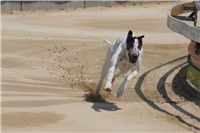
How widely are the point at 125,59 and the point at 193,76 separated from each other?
1674 mm

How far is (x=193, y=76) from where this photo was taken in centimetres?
970

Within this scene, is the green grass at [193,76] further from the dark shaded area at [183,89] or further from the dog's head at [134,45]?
the dog's head at [134,45]

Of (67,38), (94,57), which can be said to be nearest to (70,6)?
(67,38)

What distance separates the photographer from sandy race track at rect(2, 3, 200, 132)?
7.67 metres

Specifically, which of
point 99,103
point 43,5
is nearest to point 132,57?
point 99,103

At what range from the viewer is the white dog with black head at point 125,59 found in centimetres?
825

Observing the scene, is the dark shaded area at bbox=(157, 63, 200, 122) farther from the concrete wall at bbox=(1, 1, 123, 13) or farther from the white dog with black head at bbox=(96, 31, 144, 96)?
the concrete wall at bbox=(1, 1, 123, 13)

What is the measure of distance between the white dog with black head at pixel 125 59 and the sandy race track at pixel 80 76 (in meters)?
0.43

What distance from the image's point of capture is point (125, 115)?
8047 mm

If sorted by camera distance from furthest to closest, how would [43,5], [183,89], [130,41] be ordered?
[43,5], [183,89], [130,41]

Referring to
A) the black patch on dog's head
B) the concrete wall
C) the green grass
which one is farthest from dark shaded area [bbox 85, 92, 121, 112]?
the concrete wall

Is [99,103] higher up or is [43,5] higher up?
[43,5]

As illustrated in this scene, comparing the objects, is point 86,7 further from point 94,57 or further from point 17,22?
point 94,57

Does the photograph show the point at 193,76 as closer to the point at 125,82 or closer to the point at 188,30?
the point at 188,30
